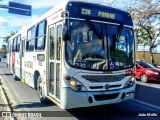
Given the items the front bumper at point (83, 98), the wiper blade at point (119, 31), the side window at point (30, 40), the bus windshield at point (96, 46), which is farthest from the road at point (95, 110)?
the wiper blade at point (119, 31)

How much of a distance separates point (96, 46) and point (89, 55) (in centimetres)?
33

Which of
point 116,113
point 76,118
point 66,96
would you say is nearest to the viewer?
point 66,96

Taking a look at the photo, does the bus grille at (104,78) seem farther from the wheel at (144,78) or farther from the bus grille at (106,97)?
the wheel at (144,78)

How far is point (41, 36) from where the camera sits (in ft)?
28.6

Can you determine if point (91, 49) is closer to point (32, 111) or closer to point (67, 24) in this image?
point (67, 24)

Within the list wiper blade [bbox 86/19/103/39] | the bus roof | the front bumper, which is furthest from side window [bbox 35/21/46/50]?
the front bumper

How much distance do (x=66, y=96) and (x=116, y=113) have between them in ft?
7.52

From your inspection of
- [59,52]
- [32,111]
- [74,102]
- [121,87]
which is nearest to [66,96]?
[74,102]

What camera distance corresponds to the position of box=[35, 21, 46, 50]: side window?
330 inches

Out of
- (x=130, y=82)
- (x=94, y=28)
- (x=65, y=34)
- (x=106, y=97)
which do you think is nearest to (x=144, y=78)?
(x=130, y=82)

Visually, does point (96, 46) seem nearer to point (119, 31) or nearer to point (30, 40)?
point (119, 31)

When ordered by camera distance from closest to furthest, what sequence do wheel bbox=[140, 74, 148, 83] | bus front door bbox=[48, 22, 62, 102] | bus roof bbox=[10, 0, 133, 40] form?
bus roof bbox=[10, 0, 133, 40] → bus front door bbox=[48, 22, 62, 102] → wheel bbox=[140, 74, 148, 83]

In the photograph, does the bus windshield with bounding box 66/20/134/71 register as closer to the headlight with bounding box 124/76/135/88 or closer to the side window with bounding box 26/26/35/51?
the headlight with bounding box 124/76/135/88

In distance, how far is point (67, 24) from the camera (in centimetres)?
632
